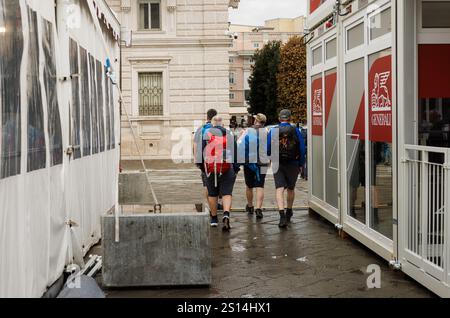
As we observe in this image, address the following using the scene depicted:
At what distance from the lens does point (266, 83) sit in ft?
202

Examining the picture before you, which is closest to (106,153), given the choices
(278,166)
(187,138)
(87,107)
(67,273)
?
(87,107)

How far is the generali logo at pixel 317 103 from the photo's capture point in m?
10.6

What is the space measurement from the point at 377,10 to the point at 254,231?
12.0ft

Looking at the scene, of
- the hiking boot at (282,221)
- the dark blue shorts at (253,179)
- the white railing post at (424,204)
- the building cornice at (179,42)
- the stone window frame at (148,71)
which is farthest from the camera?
the building cornice at (179,42)

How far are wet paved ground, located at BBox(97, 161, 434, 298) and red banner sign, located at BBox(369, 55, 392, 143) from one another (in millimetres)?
1392

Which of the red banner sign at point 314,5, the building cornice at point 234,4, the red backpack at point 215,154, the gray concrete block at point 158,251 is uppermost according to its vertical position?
the building cornice at point 234,4

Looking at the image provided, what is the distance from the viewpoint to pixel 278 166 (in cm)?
1023

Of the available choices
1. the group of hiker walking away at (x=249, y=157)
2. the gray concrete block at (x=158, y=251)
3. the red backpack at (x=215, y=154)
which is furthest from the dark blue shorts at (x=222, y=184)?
the gray concrete block at (x=158, y=251)

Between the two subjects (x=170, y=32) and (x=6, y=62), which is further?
(x=170, y=32)

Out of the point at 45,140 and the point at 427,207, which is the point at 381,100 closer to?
the point at 427,207

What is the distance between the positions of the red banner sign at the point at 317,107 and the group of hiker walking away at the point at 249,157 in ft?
1.74

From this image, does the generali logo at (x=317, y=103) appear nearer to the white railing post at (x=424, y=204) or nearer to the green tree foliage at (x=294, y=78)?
the white railing post at (x=424, y=204)

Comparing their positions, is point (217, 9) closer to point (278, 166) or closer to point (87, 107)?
point (278, 166)

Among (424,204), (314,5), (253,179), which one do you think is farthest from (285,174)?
(424,204)
